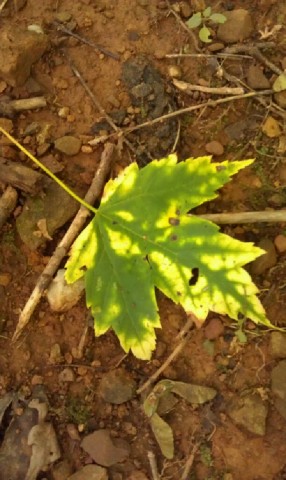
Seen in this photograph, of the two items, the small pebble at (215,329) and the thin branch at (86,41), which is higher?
the thin branch at (86,41)

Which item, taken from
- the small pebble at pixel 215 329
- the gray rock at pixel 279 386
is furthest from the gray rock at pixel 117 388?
the gray rock at pixel 279 386

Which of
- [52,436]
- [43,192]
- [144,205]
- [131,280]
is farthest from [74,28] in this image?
[52,436]

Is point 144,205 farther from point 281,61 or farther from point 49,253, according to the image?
point 281,61

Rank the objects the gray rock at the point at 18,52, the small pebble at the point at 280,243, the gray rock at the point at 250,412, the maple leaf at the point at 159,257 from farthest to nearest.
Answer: the gray rock at the point at 18,52, the small pebble at the point at 280,243, the gray rock at the point at 250,412, the maple leaf at the point at 159,257

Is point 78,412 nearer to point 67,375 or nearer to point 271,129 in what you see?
point 67,375

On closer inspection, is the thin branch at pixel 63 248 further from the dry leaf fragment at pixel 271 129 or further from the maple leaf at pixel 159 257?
the dry leaf fragment at pixel 271 129

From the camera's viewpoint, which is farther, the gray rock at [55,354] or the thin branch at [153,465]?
the gray rock at [55,354]

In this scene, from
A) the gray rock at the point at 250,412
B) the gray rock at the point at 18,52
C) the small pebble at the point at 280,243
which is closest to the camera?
the gray rock at the point at 250,412

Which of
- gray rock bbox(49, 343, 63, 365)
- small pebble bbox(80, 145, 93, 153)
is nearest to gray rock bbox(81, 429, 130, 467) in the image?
gray rock bbox(49, 343, 63, 365)
